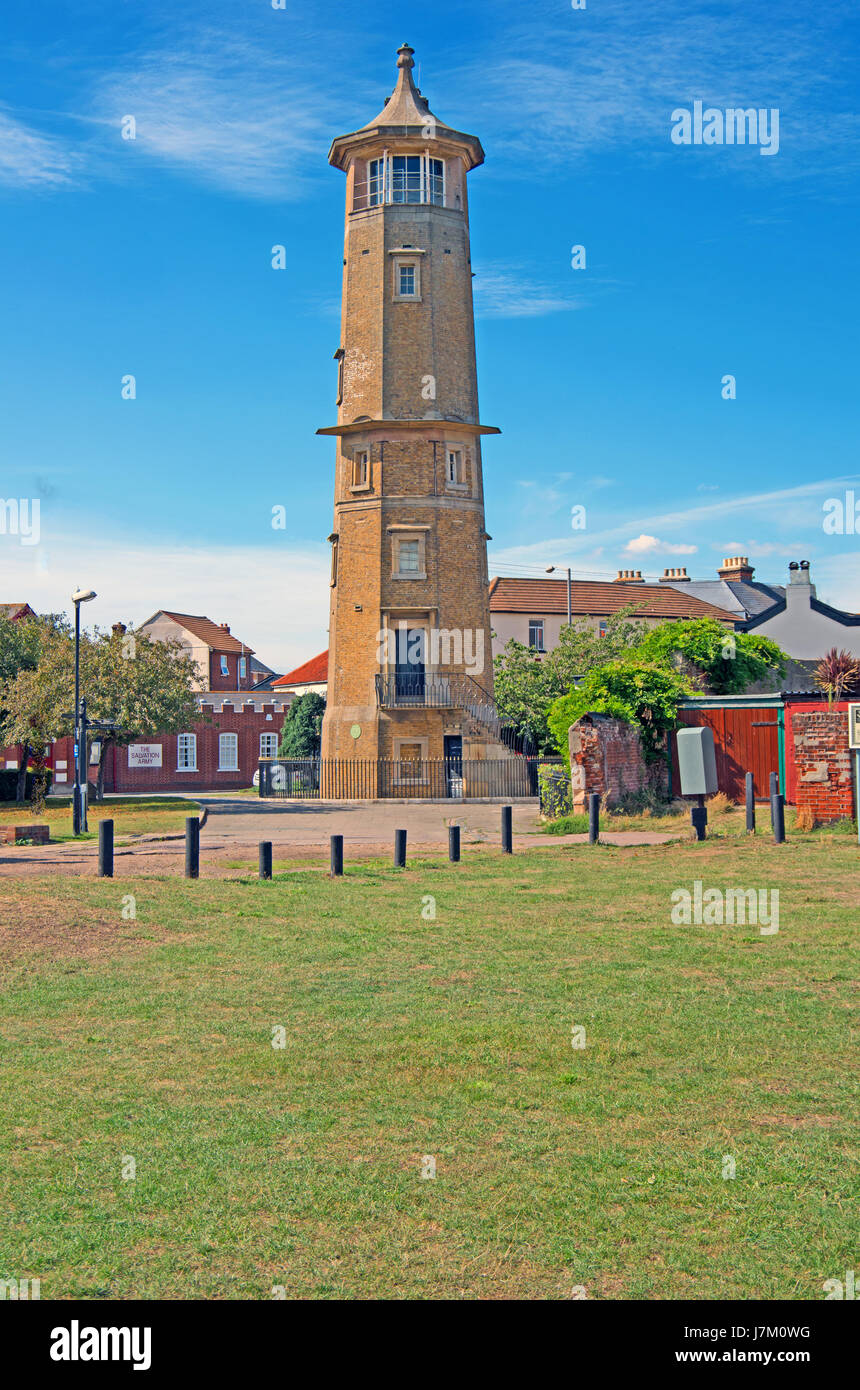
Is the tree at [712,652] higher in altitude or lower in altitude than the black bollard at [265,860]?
higher

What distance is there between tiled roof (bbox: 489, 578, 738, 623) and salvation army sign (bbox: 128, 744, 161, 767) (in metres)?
18.6

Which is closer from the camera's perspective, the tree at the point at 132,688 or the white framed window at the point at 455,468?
the tree at the point at 132,688

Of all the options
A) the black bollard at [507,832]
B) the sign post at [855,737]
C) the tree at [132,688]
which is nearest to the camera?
the sign post at [855,737]

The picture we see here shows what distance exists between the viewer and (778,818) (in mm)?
18375

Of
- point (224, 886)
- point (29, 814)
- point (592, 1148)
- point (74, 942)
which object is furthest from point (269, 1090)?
point (29, 814)

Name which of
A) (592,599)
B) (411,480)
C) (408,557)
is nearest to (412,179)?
(411,480)

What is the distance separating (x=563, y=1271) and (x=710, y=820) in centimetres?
2017

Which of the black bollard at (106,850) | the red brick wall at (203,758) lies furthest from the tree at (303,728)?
the black bollard at (106,850)

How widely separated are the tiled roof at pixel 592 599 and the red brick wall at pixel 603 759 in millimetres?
32328

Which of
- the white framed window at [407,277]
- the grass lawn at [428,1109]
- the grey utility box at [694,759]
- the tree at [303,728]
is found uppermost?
the white framed window at [407,277]

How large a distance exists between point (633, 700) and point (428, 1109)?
20.9 m

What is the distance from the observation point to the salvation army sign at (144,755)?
59.8m

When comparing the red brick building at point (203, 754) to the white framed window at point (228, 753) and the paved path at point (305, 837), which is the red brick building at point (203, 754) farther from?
the paved path at point (305, 837)

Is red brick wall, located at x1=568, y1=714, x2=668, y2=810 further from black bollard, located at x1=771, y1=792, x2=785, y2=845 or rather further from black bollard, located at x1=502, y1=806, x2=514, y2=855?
black bollard, located at x1=771, y1=792, x2=785, y2=845
